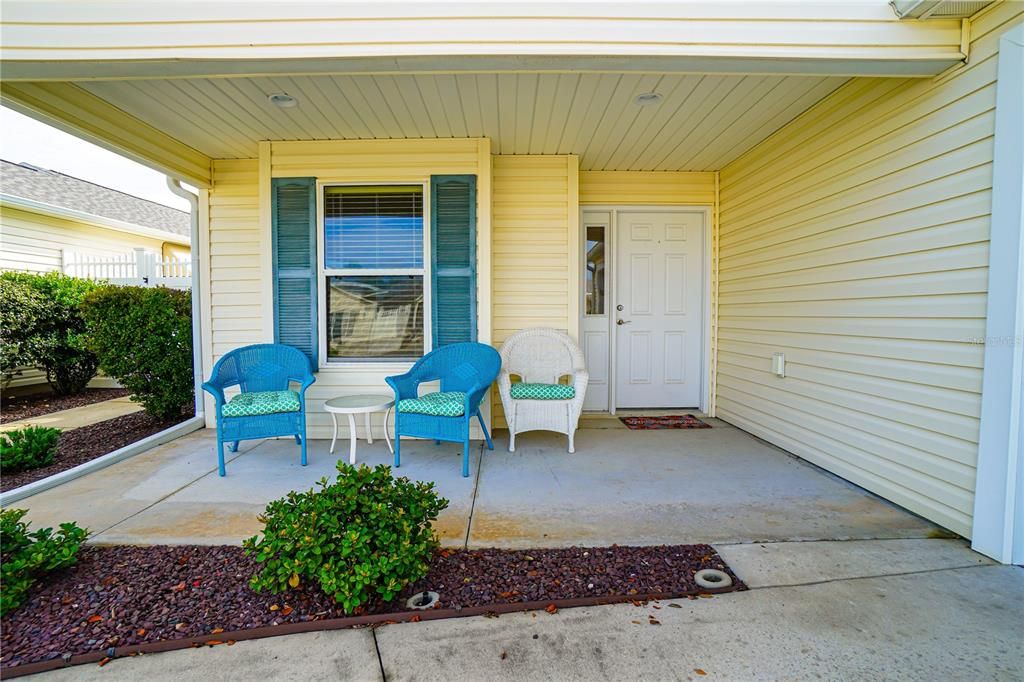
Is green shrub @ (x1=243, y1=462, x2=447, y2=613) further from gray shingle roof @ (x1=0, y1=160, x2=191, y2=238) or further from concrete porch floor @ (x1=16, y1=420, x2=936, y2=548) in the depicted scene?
gray shingle roof @ (x1=0, y1=160, x2=191, y2=238)

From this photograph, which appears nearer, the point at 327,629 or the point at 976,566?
the point at 327,629

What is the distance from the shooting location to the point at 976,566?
6.64 ft

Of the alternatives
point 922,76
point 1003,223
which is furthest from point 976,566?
point 922,76

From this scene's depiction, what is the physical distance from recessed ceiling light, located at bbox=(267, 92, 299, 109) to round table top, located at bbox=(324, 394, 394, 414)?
204 cm

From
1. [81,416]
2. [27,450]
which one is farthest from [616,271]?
[81,416]

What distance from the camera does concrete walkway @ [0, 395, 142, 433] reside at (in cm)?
454

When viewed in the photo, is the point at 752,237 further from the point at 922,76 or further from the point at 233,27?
the point at 233,27

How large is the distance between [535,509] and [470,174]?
2661 millimetres

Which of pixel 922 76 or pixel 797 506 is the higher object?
pixel 922 76

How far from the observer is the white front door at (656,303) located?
192 inches

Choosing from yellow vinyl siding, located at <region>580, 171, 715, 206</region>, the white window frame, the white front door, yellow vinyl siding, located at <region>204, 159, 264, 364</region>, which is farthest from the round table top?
yellow vinyl siding, located at <region>580, 171, 715, 206</region>

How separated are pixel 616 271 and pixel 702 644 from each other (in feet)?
12.2

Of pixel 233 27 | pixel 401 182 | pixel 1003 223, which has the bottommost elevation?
pixel 1003 223

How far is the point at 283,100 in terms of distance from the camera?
10.3 feet
